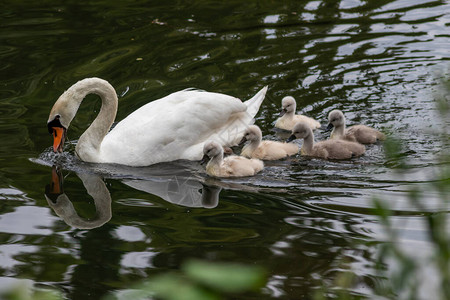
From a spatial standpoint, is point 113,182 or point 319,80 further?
point 319,80

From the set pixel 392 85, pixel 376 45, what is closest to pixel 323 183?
pixel 392 85

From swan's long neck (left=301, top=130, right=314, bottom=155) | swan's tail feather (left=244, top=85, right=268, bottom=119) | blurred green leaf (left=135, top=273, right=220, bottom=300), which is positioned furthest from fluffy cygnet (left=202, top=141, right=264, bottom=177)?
blurred green leaf (left=135, top=273, right=220, bottom=300)

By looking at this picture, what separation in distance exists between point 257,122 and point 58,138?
2521 millimetres

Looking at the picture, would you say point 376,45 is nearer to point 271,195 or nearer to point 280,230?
point 271,195

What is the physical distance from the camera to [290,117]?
8.12m

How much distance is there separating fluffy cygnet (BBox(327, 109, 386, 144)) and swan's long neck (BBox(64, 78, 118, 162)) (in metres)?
2.39

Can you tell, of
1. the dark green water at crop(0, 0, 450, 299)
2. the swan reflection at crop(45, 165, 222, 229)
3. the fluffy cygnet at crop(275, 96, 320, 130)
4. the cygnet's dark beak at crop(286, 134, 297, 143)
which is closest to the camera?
the dark green water at crop(0, 0, 450, 299)

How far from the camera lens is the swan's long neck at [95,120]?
7.12 meters

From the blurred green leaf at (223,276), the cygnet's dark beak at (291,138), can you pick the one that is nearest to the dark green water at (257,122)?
the cygnet's dark beak at (291,138)

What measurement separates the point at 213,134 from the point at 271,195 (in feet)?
5.40

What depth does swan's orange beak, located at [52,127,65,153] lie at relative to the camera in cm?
716

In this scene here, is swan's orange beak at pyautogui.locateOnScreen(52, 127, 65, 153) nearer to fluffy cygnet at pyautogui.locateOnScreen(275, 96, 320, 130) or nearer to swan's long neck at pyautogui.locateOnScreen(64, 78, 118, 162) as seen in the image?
swan's long neck at pyautogui.locateOnScreen(64, 78, 118, 162)

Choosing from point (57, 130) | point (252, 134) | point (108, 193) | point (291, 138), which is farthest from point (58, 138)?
point (291, 138)

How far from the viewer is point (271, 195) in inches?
241
